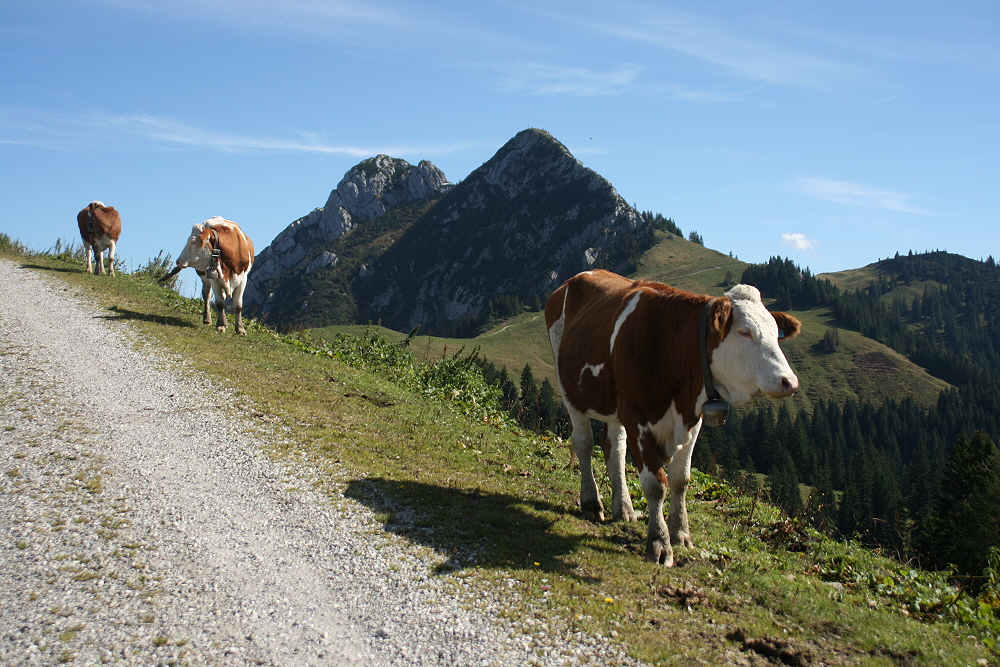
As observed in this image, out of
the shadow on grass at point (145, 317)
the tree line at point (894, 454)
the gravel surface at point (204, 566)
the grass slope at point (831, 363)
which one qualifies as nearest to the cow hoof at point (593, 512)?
the gravel surface at point (204, 566)

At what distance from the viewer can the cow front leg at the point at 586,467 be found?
896cm

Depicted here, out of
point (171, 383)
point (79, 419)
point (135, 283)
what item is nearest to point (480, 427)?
point (171, 383)

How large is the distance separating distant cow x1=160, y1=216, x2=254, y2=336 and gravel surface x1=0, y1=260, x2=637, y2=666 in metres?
7.52

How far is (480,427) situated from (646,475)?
679 cm

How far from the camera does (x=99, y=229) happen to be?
79.7ft

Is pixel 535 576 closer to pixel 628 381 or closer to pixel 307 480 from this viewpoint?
pixel 628 381

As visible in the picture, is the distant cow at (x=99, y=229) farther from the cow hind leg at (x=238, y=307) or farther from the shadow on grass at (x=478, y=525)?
the shadow on grass at (x=478, y=525)

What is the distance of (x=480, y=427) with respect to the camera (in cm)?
1393

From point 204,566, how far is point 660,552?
15.5 feet

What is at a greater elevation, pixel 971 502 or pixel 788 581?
pixel 788 581

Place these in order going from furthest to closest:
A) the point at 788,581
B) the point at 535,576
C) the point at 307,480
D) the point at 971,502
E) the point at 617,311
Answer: the point at 971,502 → the point at 307,480 → the point at 617,311 → the point at 788,581 → the point at 535,576

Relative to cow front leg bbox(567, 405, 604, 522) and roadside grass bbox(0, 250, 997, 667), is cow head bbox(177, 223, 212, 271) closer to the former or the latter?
roadside grass bbox(0, 250, 997, 667)

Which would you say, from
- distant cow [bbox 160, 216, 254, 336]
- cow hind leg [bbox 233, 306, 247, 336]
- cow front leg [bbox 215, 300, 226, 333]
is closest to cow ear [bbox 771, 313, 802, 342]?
distant cow [bbox 160, 216, 254, 336]

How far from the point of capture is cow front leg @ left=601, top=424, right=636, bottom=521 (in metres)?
8.90
